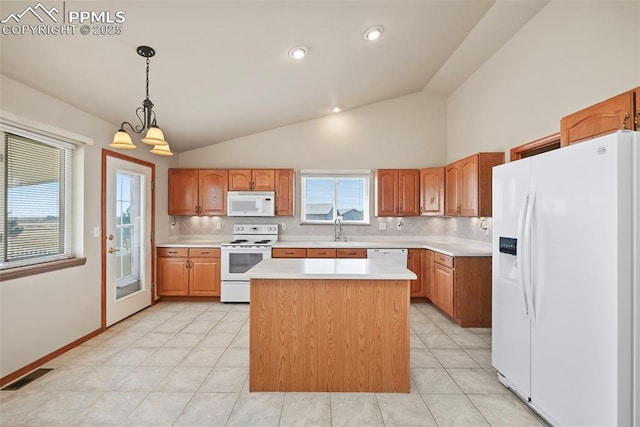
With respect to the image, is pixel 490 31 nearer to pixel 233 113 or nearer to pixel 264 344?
pixel 233 113

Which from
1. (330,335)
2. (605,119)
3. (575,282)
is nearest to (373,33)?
(605,119)

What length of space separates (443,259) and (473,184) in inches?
41.1

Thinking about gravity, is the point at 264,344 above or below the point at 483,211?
below

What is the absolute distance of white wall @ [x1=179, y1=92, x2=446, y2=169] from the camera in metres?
4.93

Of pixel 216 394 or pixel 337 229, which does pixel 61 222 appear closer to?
pixel 216 394

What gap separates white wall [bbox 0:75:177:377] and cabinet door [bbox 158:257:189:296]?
3.84 ft

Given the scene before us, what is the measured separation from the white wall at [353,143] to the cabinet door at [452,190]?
795 millimetres

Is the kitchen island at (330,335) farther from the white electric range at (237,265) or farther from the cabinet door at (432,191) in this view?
the cabinet door at (432,191)

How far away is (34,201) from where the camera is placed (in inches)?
101

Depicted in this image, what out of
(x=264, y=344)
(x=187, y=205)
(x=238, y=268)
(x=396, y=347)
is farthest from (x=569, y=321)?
(x=187, y=205)

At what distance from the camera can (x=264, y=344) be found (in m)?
2.16

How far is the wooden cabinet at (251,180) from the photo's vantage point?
182 inches

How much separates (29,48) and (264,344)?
8.97 feet

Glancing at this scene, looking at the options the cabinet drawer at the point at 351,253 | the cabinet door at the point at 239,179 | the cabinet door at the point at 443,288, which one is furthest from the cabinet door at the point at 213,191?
the cabinet door at the point at 443,288
